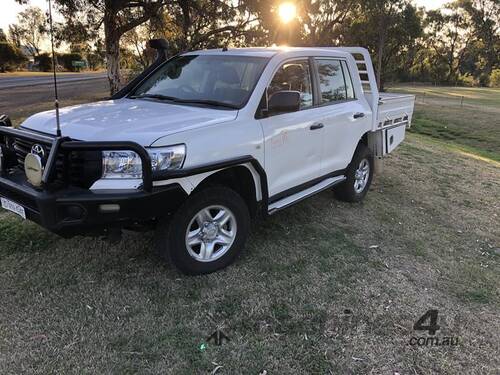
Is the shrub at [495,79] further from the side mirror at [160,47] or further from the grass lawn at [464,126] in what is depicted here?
the side mirror at [160,47]

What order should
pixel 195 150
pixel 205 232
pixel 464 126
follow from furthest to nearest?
pixel 464 126
pixel 205 232
pixel 195 150

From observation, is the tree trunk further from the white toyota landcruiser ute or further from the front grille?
the front grille

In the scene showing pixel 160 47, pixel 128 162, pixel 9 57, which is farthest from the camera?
pixel 9 57

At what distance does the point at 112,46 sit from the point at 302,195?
43.4ft

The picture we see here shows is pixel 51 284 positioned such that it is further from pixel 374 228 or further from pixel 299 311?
pixel 374 228

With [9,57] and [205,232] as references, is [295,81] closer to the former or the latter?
[205,232]

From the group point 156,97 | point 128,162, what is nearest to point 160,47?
point 156,97

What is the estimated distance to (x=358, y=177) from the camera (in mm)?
5945

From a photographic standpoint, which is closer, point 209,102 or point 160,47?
point 209,102

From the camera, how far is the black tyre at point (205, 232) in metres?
3.49

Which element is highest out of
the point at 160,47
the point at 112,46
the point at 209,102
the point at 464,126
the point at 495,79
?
the point at 112,46

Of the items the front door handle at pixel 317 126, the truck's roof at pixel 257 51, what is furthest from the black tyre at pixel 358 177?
the truck's roof at pixel 257 51

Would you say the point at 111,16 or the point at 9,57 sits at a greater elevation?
the point at 9,57

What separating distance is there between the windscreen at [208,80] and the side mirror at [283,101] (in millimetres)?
222
